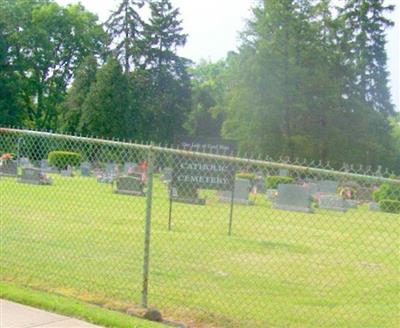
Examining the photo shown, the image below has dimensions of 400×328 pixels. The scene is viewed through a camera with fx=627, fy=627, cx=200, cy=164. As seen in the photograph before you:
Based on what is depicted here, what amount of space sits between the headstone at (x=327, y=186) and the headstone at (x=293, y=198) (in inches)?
285

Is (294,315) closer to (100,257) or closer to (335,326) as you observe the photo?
Result: (335,326)

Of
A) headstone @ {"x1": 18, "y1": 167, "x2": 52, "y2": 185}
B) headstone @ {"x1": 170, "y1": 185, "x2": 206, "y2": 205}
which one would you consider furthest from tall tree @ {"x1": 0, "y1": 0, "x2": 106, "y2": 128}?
headstone @ {"x1": 170, "y1": 185, "x2": 206, "y2": 205}

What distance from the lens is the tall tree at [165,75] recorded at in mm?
60406

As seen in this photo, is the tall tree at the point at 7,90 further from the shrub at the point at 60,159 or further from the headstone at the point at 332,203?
the headstone at the point at 332,203

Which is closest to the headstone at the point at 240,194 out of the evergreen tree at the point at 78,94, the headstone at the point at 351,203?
the headstone at the point at 351,203

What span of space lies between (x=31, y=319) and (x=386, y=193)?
22.6 m

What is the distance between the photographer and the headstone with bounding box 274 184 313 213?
67.2 feet

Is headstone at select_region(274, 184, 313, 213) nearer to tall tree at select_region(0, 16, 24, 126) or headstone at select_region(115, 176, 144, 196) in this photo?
headstone at select_region(115, 176, 144, 196)

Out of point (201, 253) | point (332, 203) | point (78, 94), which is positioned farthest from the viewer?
point (78, 94)

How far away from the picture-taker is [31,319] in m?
5.80

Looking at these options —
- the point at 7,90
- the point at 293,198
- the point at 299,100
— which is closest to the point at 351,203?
the point at 293,198

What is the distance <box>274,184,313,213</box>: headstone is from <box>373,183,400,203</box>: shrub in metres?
5.76

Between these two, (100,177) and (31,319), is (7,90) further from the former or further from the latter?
(31,319)

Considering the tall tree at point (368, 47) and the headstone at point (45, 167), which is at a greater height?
the tall tree at point (368, 47)
